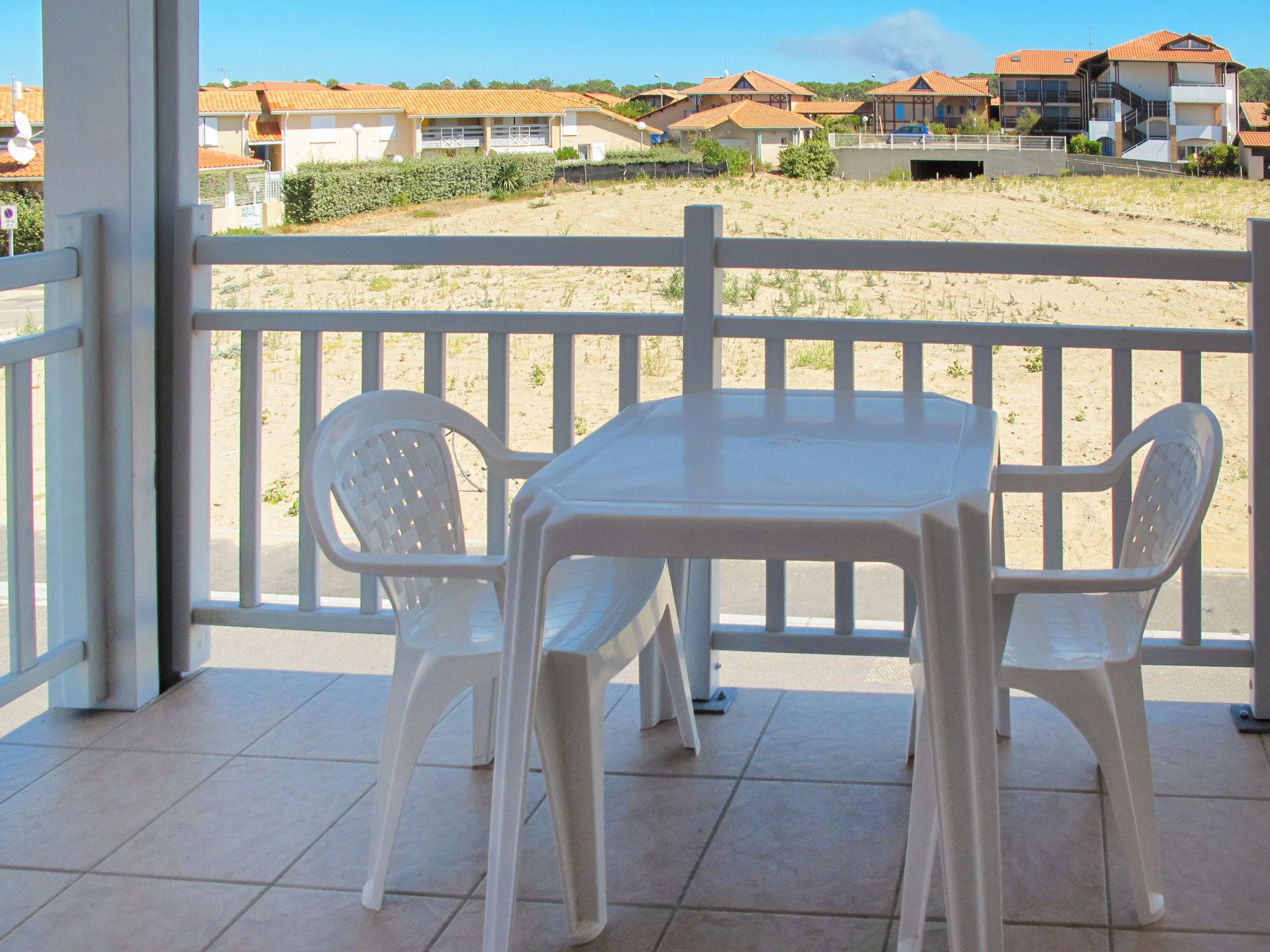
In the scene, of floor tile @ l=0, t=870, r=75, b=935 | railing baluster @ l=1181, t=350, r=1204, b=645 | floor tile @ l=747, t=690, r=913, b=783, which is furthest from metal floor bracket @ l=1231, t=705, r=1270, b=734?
floor tile @ l=0, t=870, r=75, b=935

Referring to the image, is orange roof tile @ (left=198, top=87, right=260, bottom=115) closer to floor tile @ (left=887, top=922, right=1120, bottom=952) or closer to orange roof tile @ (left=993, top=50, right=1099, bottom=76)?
orange roof tile @ (left=993, top=50, right=1099, bottom=76)

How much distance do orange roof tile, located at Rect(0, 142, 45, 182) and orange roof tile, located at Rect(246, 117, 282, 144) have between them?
21470 millimetres

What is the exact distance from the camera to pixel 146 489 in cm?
244

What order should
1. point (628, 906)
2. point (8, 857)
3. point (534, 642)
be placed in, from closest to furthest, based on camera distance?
point (534, 642) → point (628, 906) → point (8, 857)

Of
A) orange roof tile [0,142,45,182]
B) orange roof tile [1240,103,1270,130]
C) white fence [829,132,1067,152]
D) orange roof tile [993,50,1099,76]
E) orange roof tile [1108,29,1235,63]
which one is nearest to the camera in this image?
orange roof tile [0,142,45,182]

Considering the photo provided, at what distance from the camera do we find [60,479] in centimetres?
237

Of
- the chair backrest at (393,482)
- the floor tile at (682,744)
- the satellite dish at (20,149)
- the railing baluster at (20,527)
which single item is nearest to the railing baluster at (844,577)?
the floor tile at (682,744)

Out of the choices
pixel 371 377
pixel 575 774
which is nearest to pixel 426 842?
pixel 575 774

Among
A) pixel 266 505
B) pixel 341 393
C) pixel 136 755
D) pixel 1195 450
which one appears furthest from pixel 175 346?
pixel 341 393

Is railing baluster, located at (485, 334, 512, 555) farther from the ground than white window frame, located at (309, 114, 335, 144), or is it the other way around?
white window frame, located at (309, 114, 335, 144)

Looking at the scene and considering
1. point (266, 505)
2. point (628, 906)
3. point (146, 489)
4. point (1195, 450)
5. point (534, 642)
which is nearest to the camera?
point (534, 642)

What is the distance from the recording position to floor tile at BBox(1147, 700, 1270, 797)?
2027 mm

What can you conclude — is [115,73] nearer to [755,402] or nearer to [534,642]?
[755,402]

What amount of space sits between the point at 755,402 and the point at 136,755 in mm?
1308
